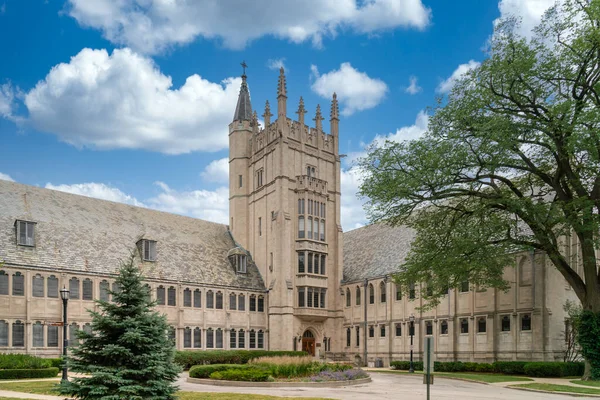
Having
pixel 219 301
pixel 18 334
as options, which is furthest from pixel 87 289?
pixel 219 301

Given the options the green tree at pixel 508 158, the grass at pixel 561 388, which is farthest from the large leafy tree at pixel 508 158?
the grass at pixel 561 388

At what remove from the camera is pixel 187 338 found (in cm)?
5069

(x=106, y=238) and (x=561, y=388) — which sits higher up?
(x=106, y=238)

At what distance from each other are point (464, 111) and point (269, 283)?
98.8ft

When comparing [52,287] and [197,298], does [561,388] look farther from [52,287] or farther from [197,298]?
[52,287]

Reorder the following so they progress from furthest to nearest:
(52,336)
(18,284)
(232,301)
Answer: (232,301)
(52,336)
(18,284)

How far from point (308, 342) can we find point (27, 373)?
1195 inches

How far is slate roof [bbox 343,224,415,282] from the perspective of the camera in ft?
185

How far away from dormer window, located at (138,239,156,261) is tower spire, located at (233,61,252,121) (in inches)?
758

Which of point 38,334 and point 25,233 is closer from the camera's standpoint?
point 38,334

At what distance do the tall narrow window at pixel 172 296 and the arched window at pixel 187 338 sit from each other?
262 cm

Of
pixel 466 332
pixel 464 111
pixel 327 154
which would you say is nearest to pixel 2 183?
pixel 327 154

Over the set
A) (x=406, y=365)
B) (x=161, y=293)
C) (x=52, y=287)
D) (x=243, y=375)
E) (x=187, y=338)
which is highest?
(x=52, y=287)

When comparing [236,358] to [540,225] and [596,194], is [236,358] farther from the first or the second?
[596,194]
